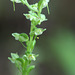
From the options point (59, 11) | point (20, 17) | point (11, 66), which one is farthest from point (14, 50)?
point (59, 11)

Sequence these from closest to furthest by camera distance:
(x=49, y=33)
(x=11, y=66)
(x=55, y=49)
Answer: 1. (x=55, y=49)
2. (x=11, y=66)
3. (x=49, y=33)

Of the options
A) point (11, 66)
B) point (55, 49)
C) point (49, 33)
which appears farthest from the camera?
point (49, 33)

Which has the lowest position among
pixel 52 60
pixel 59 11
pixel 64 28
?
pixel 52 60

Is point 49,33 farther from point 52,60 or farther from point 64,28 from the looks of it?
point 52,60

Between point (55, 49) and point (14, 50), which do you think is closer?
point (55, 49)

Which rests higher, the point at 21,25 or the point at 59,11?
the point at 59,11

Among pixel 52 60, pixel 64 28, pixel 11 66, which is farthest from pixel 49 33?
pixel 11 66
